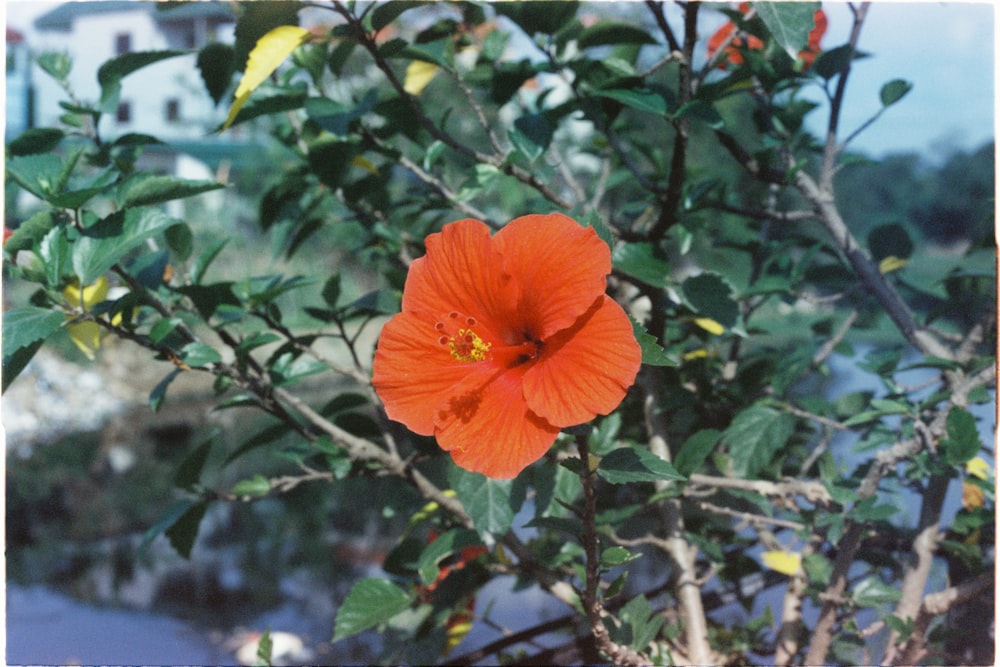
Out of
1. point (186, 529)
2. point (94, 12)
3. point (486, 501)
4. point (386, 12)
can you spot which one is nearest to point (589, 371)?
point (486, 501)

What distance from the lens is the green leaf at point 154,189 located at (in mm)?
422

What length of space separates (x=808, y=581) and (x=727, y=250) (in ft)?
1.05

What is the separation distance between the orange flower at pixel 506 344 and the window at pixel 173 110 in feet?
12.5

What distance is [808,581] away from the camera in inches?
21.8

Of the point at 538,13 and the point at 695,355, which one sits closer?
the point at 538,13

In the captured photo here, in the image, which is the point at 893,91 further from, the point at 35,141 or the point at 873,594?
the point at 35,141

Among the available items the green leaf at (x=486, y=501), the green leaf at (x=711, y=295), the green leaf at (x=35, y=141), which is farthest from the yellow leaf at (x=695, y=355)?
the green leaf at (x=35, y=141)

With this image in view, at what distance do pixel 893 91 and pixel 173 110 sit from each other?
4180 millimetres

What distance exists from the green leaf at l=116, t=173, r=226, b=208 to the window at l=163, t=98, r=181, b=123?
11.9 ft

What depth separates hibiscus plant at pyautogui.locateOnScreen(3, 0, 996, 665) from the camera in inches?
13.1

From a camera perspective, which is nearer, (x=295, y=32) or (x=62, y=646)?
A: (x=295, y=32)

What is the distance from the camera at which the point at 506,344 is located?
0.34 metres

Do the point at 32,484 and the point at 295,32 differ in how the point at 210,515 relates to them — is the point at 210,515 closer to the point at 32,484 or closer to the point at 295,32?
the point at 32,484

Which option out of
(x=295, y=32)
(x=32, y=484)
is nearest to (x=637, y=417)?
(x=295, y=32)
